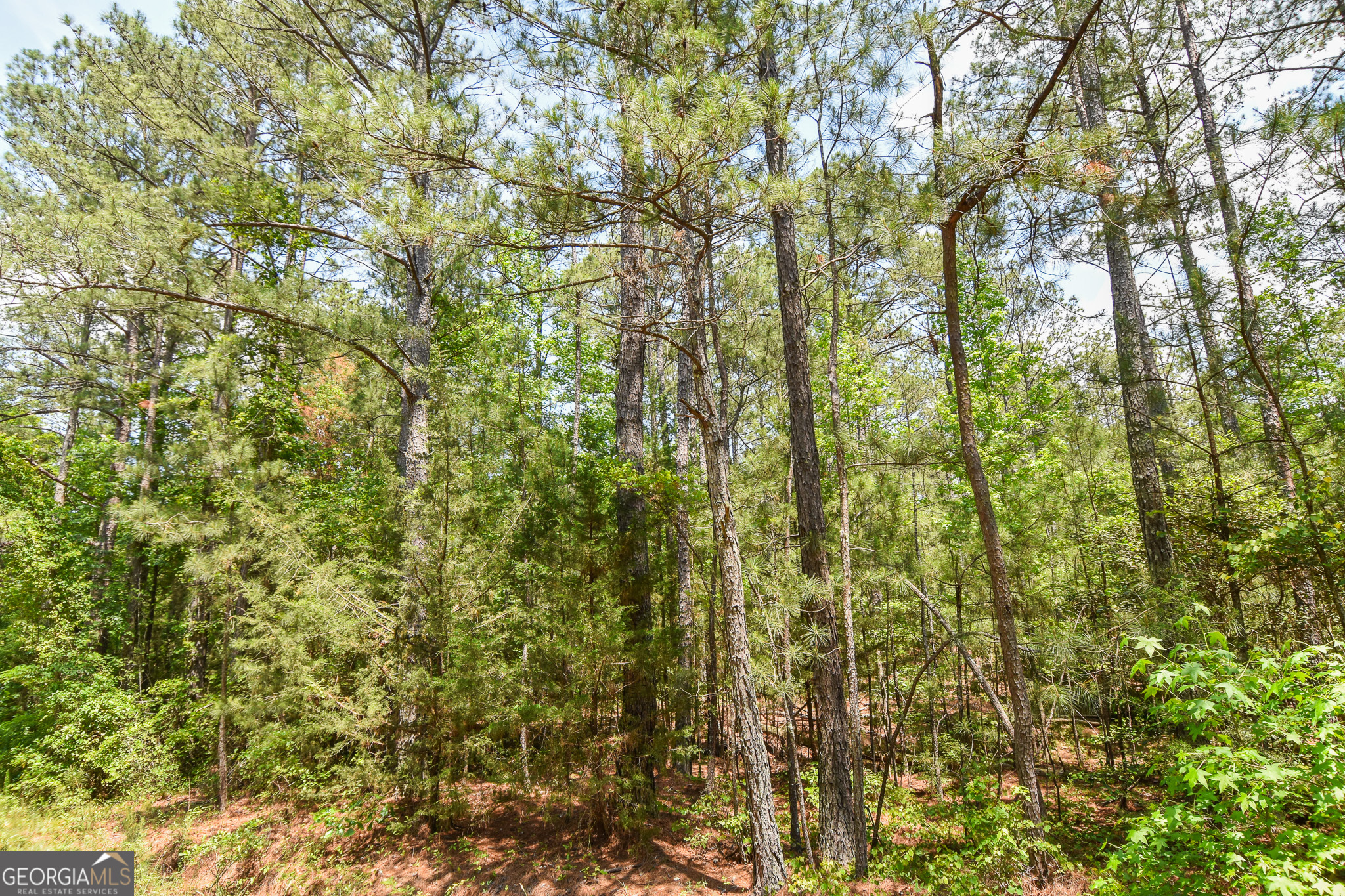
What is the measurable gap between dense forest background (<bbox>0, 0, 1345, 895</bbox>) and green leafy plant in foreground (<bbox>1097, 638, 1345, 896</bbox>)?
0.12 feet

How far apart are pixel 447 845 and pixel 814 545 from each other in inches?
210

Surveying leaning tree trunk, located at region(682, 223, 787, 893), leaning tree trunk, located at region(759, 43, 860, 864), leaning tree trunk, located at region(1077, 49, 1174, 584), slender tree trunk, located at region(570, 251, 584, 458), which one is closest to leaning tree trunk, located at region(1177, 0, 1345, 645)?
leaning tree trunk, located at region(1077, 49, 1174, 584)

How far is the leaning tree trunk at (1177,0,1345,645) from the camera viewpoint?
4.24 meters

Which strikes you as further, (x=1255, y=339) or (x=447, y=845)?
(x=447, y=845)

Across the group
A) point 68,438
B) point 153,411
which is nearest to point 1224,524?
point 153,411

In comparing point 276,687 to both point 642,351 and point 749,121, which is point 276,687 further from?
point 749,121

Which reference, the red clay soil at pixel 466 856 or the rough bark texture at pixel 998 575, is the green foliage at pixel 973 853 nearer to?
the rough bark texture at pixel 998 575

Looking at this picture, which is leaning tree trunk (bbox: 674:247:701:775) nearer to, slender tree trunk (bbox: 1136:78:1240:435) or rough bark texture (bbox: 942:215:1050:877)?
rough bark texture (bbox: 942:215:1050:877)

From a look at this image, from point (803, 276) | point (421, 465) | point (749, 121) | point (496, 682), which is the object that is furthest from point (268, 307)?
point (803, 276)

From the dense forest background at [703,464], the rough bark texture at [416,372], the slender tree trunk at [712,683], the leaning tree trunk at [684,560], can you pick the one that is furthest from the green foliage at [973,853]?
the rough bark texture at [416,372]

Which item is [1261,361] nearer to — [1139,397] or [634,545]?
[1139,397]

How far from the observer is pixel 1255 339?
5.11m

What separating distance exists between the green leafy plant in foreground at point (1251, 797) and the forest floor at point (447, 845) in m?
2.70

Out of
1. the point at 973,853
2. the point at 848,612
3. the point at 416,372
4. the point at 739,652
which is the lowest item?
the point at 973,853
